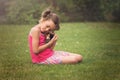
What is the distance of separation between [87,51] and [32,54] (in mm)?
222

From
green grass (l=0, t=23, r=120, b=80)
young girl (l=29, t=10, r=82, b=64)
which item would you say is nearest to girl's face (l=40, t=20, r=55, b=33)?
young girl (l=29, t=10, r=82, b=64)

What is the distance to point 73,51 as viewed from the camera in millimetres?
1829

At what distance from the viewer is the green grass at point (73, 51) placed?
1.47 m

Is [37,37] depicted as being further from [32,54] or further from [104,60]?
[104,60]

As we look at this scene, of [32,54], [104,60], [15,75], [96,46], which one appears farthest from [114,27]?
[15,75]

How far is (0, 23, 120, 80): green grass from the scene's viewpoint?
1.47 meters

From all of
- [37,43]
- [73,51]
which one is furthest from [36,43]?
[73,51]

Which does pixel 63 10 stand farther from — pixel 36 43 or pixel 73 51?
pixel 36 43

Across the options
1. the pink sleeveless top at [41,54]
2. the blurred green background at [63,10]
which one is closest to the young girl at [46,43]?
the pink sleeveless top at [41,54]

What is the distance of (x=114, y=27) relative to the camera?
1933 mm

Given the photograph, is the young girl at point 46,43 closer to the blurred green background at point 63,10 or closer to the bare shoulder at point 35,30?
the bare shoulder at point 35,30

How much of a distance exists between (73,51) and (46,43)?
0.18m

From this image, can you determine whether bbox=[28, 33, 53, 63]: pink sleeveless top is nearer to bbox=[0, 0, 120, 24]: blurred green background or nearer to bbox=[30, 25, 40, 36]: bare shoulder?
Answer: bbox=[30, 25, 40, 36]: bare shoulder

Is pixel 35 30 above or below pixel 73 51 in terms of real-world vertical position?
above
